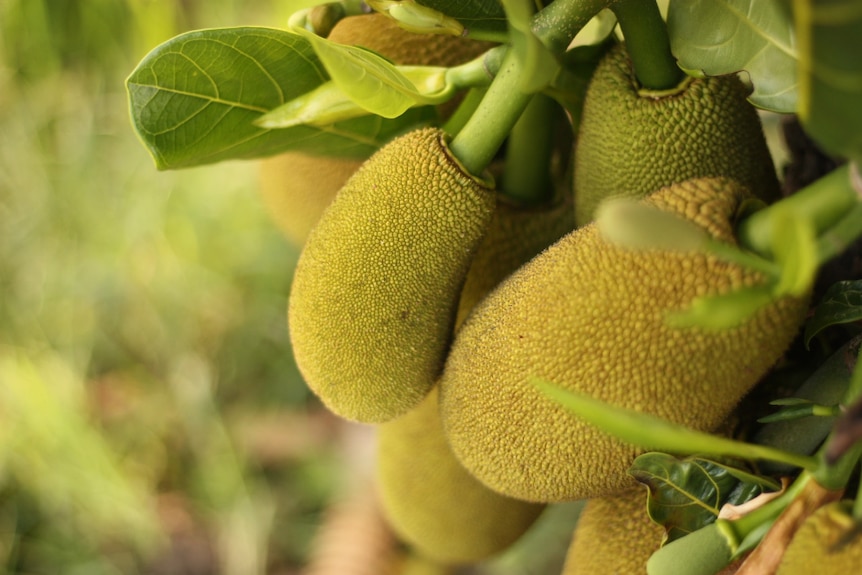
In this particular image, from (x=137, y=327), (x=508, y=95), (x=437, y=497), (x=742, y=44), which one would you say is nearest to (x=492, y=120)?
(x=508, y=95)

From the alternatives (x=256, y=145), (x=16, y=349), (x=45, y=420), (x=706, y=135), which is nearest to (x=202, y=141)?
(x=256, y=145)

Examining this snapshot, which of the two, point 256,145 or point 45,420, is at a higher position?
point 256,145

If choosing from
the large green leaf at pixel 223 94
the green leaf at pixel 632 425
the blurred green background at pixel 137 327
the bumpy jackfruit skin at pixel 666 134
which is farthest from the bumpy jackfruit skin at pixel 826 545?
the blurred green background at pixel 137 327

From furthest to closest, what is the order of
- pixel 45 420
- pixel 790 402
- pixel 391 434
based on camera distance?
pixel 45 420
pixel 391 434
pixel 790 402

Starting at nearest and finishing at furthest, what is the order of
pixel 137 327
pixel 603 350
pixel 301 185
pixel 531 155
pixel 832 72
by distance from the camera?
pixel 832 72 < pixel 603 350 < pixel 531 155 < pixel 301 185 < pixel 137 327

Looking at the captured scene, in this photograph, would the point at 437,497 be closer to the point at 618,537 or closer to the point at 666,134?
the point at 618,537

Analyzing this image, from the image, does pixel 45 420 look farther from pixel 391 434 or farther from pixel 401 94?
pixel 401 94

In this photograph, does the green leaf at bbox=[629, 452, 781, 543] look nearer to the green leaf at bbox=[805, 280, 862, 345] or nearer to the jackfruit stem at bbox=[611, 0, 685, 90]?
the green leaf at bbox=[805, 280, 862, 345]

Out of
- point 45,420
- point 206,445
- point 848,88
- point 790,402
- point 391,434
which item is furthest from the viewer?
point 206,445
